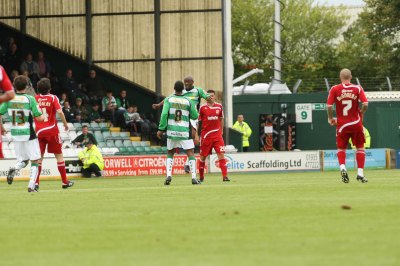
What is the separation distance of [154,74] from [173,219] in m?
33.4

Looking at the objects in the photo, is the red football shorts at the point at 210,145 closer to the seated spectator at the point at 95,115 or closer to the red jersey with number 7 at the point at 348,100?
the red jersey with number 7 at the point at 348,100

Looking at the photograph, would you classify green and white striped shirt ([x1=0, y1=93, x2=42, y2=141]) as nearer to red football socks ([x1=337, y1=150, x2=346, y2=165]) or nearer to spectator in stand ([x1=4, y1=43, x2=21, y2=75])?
red football socks ([x1=337, y1=150, x2=346, y2=165])

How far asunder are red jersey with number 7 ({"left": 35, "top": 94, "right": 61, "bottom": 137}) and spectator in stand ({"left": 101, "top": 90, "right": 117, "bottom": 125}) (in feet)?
70.3

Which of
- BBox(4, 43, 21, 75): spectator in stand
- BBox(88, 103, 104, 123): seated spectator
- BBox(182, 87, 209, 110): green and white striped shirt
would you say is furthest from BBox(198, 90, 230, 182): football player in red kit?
BBox(4, 43, 21, 75): spectator in stand

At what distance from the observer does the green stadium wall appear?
5312 cm

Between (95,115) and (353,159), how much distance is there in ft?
34.1

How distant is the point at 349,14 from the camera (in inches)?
4648

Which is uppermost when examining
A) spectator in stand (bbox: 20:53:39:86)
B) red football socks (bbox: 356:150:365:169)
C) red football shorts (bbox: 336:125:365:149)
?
spectator in stand (bbox: 20:53:39:86)

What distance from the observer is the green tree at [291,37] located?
104 metres

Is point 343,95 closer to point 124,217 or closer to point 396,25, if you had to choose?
point 124,217

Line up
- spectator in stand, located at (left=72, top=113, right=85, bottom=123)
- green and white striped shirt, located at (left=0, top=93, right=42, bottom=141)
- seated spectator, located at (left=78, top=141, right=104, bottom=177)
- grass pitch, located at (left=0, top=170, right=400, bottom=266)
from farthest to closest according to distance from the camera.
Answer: spectator in stand, located at (left=72, top=113, right=85, bottom=123) → seated spectator, located at (left=78, top=141, right=104, bottom=177) → green and white striped shirt, located at (left=0, top=93, right=42, bottom=141) → grass pitch, located at (left=0, top=170, right=400, bottom=266)

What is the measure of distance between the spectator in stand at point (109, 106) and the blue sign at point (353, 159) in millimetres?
9019

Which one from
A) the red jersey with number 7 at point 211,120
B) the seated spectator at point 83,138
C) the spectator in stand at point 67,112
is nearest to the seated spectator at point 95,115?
the spectator in stand at point 67,112

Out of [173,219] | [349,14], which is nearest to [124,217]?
[173,219]
